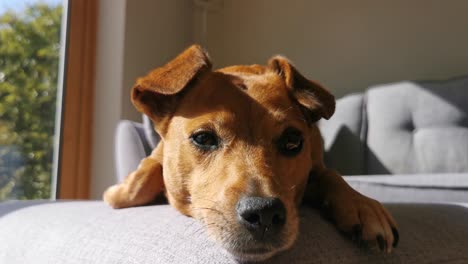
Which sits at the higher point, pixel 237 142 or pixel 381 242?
pixel 237 142

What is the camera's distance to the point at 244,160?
1026 mm

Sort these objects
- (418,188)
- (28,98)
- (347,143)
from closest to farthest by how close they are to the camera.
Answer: (418,188) → (28,98) → (347,143)

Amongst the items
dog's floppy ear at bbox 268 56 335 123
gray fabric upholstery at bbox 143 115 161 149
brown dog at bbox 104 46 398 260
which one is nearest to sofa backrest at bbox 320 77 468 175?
gray fabric upholstery at bbox 143 115 161 149

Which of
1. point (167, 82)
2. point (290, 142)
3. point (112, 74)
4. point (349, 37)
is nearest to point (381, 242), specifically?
point (290, 142)

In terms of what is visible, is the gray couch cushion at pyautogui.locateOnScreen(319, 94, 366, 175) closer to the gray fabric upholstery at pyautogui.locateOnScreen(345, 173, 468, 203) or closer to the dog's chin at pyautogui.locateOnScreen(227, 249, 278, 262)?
the gray fabric upholstery at pyautogui.locateOnScreen(345, 173, 468, 203)

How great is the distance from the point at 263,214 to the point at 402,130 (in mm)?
2052

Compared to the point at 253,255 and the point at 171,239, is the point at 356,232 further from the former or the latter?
the point at 171,239

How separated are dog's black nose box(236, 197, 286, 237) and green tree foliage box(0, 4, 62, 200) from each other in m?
1.82

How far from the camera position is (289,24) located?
3742 mm

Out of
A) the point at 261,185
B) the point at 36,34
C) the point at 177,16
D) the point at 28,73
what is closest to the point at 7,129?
the point at 28,73

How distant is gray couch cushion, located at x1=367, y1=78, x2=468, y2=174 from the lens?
98.5 inches

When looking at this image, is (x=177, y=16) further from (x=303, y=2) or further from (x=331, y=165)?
(x=331, y=165)

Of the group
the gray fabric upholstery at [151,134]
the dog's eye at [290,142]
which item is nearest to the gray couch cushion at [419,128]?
the gray fabric upholstery at [151,134]

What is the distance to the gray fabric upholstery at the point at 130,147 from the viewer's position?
6.57 feet
